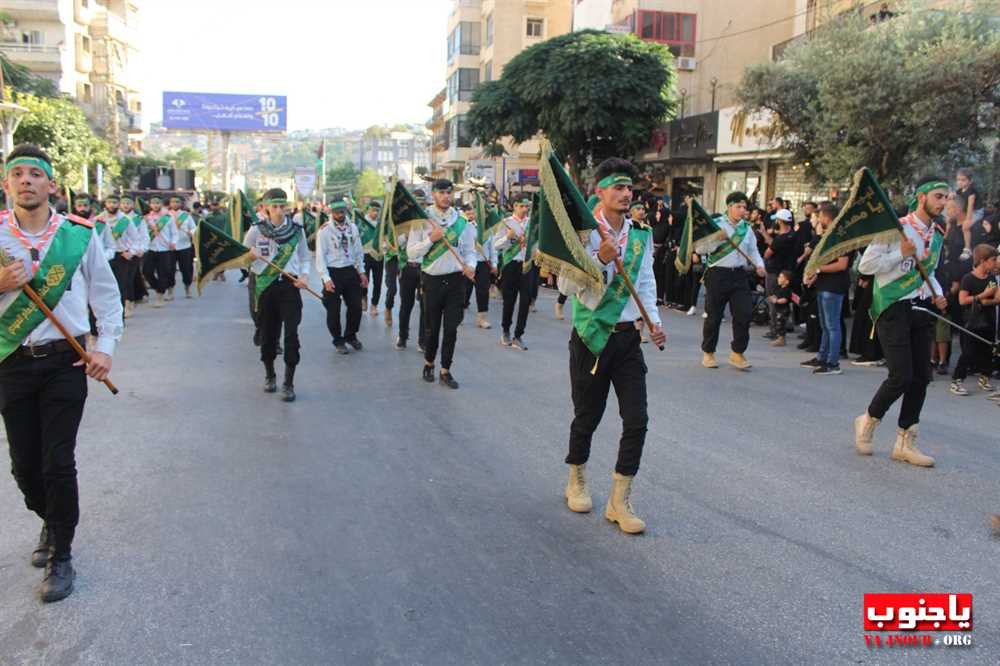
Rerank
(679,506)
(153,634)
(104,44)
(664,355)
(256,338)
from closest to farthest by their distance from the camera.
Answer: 1. (153,634)
2. (679,506)
3. (256,338)
4. (664,355)
5. (104,44)

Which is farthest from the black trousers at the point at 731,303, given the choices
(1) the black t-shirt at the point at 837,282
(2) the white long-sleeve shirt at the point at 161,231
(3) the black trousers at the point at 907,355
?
(2) the white long-sleeve shirt at the point at 161,231

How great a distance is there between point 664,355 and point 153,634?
813 cm

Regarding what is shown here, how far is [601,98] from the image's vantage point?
25.9m

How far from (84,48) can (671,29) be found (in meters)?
40.8

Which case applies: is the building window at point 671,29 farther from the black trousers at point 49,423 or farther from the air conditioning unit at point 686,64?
the black trousers at point 49,423

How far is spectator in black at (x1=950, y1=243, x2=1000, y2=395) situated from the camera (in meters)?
9.28

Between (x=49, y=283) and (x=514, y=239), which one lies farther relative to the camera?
(x=514, y=239)

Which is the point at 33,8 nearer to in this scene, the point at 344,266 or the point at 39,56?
the point at 39,56

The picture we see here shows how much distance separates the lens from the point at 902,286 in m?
6.26

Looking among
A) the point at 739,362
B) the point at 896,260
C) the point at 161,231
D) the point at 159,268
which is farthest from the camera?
the point at 161,231

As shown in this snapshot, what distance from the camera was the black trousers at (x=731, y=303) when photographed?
10055 millimetres

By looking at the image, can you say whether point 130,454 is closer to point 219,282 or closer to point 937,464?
point 937,464

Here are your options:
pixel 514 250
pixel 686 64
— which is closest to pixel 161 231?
pixel 514 250

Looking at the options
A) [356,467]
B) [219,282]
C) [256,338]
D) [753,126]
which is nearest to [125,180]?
[219,282]
